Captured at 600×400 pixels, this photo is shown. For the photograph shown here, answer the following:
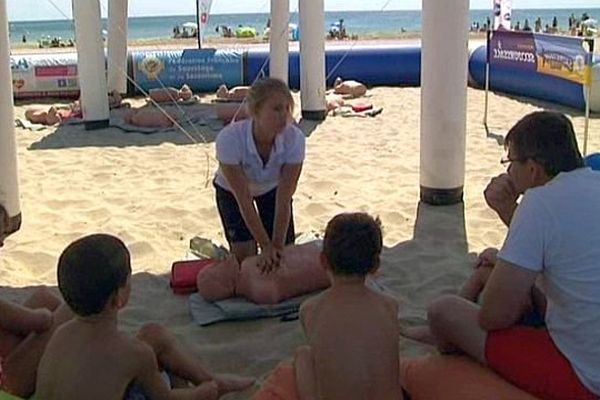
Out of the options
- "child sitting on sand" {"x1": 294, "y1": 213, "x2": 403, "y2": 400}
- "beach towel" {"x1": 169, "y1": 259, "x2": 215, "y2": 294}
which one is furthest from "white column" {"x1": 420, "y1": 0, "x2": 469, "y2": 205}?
"child sitting on sand" {"x1": 294, "y1": 213, "x2": 403, "y2": 400}

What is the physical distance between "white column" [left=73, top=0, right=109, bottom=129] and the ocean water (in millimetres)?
36837

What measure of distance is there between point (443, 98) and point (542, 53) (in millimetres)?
4970

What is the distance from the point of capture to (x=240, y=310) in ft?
12.3

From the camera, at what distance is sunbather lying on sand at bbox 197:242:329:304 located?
382cm

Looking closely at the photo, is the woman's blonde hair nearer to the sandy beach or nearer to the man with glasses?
the sandy beach

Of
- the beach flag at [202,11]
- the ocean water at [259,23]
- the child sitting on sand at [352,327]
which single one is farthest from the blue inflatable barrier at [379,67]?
the ocean water at [259,23]

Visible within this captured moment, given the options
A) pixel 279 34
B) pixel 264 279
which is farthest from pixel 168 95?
pixel 264 279

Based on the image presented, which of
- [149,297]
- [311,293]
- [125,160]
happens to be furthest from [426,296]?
[125,160]

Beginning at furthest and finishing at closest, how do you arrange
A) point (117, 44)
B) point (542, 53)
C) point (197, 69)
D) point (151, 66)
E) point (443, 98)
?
point (197, 69) < point (151, 66) < point (117, 44) < point (542, 53) < point (443, 98)

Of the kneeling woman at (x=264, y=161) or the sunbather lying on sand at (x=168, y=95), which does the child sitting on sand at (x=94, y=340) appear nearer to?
the kneeling woman at (x=264, y=161)

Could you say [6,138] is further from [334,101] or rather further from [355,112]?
[334,101]

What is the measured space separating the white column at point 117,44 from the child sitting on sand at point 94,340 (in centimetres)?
933

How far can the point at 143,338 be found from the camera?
2.54m

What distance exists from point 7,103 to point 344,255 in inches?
135
